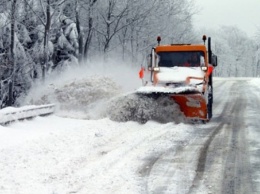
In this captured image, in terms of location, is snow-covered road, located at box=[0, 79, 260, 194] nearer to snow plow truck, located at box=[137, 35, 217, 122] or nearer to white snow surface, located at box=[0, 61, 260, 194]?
white snow surface, located at box=[0, 61, 260, 194]

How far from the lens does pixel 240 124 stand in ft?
38.8

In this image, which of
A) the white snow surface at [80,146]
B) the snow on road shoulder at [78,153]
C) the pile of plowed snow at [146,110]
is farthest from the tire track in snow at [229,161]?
the pile of plowed snow at [146,110]

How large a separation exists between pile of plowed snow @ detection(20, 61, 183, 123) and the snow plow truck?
31 cm

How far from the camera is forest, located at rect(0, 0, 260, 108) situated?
18031mm

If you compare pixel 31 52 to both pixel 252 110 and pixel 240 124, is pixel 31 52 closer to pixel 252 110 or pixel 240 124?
pixel 252 110

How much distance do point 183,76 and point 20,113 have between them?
16.4 feet

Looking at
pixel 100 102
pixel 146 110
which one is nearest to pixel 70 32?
pixel 100 102

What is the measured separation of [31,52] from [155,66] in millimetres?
11796

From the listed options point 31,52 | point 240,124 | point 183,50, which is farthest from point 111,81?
point 31,52

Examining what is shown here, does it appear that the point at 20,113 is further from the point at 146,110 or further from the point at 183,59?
the point at 183,59

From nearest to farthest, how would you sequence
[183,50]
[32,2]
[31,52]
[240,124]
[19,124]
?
[19,124]
[240,124]
[183,50]
[32,2]
[31,52]

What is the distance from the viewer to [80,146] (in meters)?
7.97

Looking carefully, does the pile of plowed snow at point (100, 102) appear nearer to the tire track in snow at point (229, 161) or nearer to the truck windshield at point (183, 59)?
the tire track in snow at point (229, 161)

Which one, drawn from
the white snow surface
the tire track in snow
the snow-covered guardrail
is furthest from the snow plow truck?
the snow-covered guardrail
